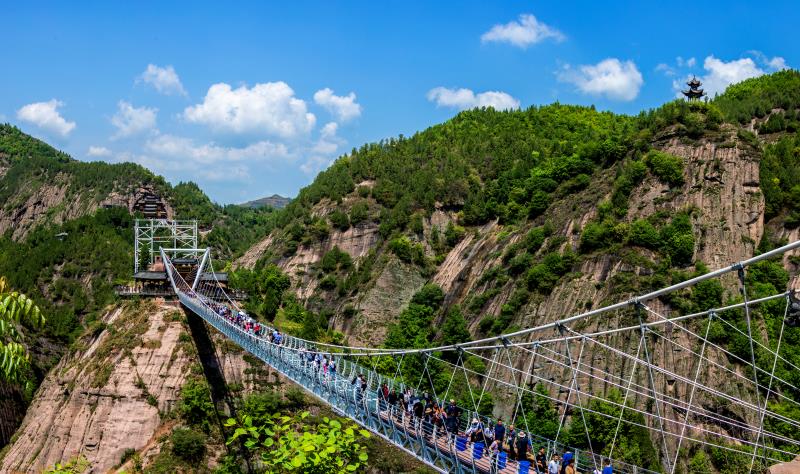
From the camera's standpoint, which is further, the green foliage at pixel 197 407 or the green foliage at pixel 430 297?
the green foliage at pixel 430 297

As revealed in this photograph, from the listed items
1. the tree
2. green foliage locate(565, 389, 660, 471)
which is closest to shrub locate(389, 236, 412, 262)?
green foliage locate(565, 389, 660, 471)

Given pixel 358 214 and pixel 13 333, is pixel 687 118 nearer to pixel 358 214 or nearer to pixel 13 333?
pixel 358 214

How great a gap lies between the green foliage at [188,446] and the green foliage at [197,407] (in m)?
1.27

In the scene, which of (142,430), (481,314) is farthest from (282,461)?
(481,314)

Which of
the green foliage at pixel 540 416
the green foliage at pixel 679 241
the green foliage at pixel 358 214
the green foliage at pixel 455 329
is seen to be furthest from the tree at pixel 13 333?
the green foliage at pixel 358 214

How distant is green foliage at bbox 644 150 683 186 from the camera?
2384 inches

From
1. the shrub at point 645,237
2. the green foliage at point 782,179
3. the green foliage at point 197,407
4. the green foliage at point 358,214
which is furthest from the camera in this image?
the green foliage at point 358,214

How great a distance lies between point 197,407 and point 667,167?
39.5m

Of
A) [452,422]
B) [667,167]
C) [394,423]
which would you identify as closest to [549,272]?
[667,167]

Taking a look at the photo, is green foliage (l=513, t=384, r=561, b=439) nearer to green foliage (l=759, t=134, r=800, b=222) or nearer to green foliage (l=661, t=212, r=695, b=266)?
green foliage (l=661, t=212, r=695, b=266)

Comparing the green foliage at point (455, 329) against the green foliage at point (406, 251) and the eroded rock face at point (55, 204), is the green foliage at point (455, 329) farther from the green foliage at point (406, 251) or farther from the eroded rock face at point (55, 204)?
the eroded rock face at point (55, 204)

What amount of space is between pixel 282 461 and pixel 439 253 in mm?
64478

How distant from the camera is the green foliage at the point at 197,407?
44.7m

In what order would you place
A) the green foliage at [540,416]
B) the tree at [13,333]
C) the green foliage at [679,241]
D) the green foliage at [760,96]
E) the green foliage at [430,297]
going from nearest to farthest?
the tree at [13,333] → the green foliage at [540,416] → the green foliage at [679,241] → the green foliage at [430,297] → the green foliage at [760,96]
